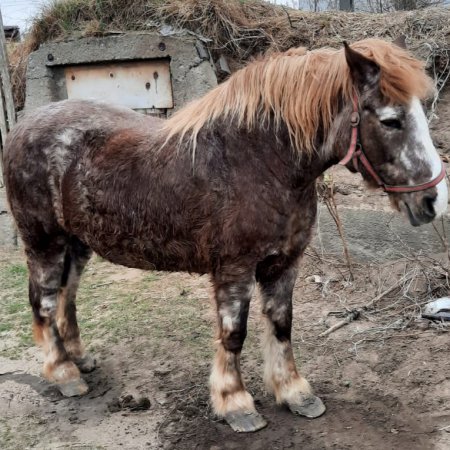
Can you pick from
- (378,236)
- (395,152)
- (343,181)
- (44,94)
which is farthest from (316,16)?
(395,152)

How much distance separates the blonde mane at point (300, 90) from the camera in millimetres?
2521

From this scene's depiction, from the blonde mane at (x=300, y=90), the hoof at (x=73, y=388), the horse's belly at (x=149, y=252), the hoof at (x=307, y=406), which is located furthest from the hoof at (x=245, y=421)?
the blonde mane at (x=300, y=90)

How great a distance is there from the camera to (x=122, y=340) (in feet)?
14.6

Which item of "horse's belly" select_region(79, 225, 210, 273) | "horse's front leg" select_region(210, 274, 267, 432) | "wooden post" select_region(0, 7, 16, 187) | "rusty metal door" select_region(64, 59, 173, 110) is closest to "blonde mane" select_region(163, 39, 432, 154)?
"horse's belly" select_region(79, 225, 210, 273)

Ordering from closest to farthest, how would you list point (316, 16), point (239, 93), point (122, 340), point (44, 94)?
point (239, 93) < point (122, 340) < point (316, 16) < point (44, 94)

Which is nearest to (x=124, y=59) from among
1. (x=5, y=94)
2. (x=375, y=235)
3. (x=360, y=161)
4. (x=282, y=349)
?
(x=5, y=94)

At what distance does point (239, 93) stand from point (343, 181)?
3021 millimetres

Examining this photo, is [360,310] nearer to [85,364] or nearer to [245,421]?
[245,421]

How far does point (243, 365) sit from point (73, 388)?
117 centimetres

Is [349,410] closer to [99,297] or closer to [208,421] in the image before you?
[208,421]

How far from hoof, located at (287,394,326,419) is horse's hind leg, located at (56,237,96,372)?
1583mm

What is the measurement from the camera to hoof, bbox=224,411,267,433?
311 cm

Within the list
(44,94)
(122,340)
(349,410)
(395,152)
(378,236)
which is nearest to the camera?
(395,152)

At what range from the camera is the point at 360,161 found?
2674 millimetres
